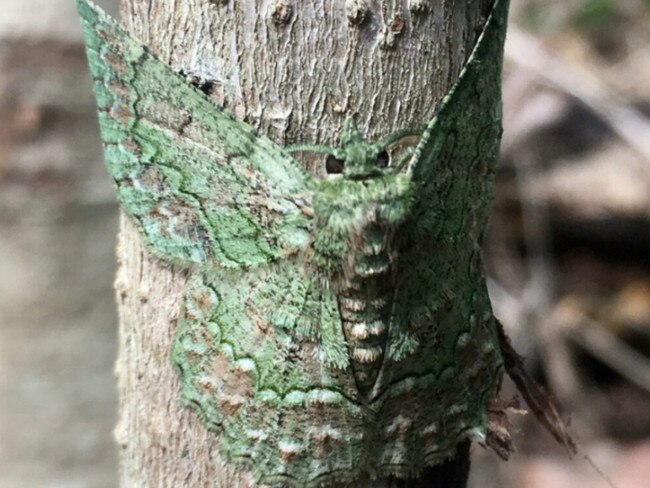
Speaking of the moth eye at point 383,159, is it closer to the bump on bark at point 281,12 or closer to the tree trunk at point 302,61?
the tree trunk at point 302,61

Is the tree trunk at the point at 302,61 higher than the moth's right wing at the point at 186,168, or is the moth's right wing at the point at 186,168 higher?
the tree trunk at the point at 302,61

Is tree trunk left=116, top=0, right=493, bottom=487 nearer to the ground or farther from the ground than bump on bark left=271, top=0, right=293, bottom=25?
nearer to the ground

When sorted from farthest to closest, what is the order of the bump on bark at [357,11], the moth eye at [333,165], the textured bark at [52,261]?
the textured bark at [52,261] → the moth eye at [333,165] → the bump on bark at [357,11]

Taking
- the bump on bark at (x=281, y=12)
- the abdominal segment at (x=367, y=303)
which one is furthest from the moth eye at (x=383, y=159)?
the bump on bark at (x=281, y=12)

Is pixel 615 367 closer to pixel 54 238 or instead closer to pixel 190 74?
pixel 54 238

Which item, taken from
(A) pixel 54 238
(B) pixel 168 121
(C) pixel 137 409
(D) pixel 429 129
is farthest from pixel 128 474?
(A) pixel 54 238

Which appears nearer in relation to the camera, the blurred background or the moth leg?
the moth leg

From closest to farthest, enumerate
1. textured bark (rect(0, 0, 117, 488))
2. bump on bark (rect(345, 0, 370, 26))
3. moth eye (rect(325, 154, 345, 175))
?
bump on bark (rect(345, 0, 370, 26)), moth eye (rect(325, 154, 345, 175)), textured bark (rect(0, 0, 117, 488))

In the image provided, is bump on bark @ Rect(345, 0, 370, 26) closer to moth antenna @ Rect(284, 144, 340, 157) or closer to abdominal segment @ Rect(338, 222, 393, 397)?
moth antenna @ Rect(284, 144, 340, 157)

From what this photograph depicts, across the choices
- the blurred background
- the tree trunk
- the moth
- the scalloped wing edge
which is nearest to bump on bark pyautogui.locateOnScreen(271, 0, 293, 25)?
the tree trunk
